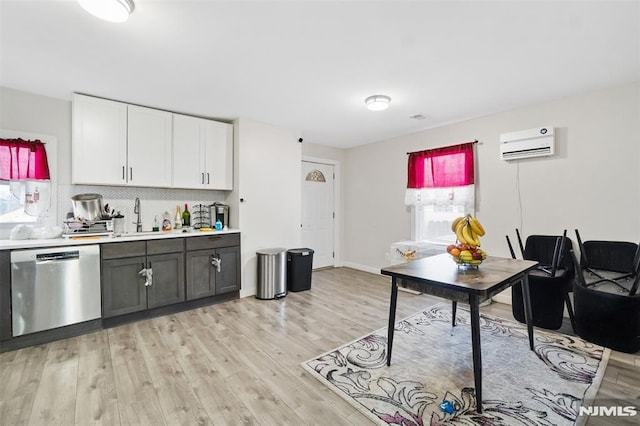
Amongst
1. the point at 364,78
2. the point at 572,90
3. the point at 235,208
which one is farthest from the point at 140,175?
the point at 572,90

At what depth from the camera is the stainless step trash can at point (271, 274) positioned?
391 centimetres

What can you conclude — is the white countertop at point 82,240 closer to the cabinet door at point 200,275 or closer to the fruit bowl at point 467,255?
the cabinet door at point 200,275

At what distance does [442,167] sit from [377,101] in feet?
5.72

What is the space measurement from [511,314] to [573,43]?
274 cm

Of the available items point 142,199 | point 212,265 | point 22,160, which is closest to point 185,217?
point 142,199

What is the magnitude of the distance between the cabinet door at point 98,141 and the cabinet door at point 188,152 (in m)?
0.55

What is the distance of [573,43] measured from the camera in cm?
214

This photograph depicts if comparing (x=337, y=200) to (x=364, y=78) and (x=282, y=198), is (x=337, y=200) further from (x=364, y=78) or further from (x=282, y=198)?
(x=364, y=78)

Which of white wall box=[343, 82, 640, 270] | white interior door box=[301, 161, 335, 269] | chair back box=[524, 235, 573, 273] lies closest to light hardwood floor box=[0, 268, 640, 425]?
chair back box=[524, 235, 573, 273]

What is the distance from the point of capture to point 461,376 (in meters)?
2.12

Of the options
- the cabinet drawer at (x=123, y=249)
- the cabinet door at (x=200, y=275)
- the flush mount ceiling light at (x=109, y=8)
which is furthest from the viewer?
the cabinet door at (x=200, y=275)

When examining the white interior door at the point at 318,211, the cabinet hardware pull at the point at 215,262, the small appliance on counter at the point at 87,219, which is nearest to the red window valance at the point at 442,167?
the white interior door at the point at 318,211

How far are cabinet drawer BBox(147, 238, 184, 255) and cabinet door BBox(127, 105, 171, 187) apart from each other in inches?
29.4

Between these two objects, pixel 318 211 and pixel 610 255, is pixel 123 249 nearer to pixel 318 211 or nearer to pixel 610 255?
pixel 318 211
